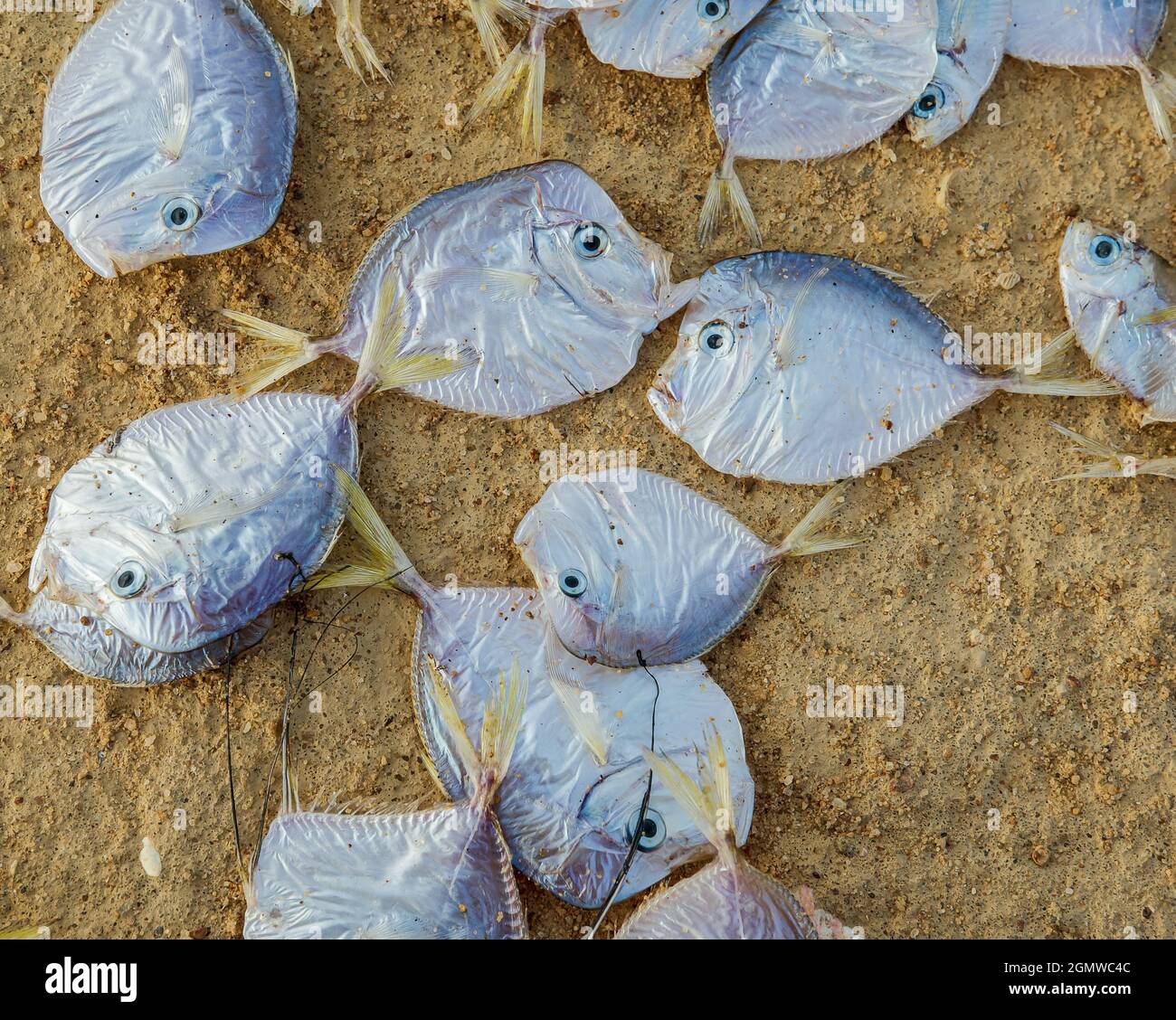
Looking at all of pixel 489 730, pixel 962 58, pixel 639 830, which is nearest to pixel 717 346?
pixel 962 58

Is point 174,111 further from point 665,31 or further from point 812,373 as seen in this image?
point 812,373

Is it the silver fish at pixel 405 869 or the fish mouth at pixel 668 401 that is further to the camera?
the fish mouth at pixel 668 401

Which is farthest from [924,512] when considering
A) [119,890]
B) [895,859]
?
[119,890]

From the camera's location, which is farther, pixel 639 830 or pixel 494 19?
pixel 494 19

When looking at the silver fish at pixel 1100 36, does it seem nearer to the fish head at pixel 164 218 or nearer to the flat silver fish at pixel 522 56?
the flat silver fish at pixel 522 56

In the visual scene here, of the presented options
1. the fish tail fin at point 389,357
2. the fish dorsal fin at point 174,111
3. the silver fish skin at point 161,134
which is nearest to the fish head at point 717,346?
the fish tail fin at point 389,357

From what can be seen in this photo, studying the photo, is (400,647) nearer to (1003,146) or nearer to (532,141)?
(532,141)
